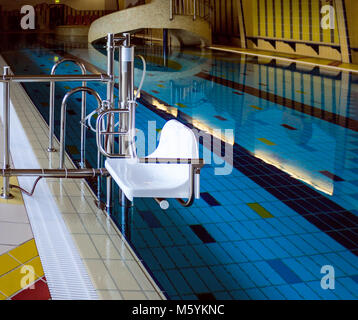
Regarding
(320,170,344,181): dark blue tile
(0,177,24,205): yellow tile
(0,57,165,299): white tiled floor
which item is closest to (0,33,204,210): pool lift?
(0,57,165,299): white tiled floor

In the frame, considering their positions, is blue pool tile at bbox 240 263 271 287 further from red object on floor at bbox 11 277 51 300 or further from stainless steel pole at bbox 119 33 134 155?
red object on floor at bbox 11 277 51 300

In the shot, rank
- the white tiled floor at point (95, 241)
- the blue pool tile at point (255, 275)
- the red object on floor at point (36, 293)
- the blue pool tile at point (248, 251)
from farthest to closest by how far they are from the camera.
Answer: the blue pool tile at point (248, 251) → the blue pool tile at point (255, 275) → the white tiled floor at point (95, 241) → the red object on floor at point (36, 293)

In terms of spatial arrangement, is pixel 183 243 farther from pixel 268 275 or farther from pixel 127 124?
pixel 127 124

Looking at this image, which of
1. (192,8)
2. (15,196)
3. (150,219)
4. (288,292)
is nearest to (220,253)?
(288,292)

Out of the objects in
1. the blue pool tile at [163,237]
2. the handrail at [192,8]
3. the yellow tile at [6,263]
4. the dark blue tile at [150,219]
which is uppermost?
the handrail at [192,8]

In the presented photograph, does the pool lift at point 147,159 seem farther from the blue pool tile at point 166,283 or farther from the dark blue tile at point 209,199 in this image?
the dark blue tile at point 209,199

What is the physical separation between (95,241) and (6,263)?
423 mm

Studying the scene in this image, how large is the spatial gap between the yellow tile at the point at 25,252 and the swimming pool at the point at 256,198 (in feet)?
1.62

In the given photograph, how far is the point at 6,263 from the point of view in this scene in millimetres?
2238

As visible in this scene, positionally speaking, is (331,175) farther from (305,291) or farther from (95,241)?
(95,241)

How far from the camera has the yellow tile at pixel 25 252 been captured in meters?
2.29

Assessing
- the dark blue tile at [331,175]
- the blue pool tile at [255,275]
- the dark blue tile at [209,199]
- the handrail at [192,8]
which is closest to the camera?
the blue pool tile at [255,275]

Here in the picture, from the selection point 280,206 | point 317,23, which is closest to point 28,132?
point 280,206

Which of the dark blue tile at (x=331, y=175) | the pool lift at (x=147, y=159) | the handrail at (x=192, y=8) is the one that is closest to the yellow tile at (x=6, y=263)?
the pool lift at (x=147, y=159)
